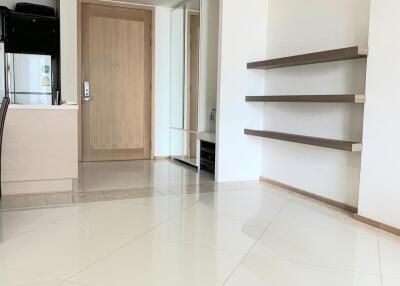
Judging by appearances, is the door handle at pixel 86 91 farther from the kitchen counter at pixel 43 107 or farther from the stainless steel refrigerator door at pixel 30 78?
the kitchen counter at pixel 43 107

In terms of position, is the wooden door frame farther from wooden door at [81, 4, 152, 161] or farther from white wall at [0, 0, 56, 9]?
white wall at [0, 0, 56, 9]

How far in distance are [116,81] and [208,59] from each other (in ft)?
5.48

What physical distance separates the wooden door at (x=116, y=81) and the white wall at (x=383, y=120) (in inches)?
156

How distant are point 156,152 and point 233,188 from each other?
2482 mm

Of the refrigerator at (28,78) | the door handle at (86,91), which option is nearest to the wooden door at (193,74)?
the door handle at (86,91)

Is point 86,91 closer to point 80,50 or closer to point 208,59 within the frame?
point 80,50

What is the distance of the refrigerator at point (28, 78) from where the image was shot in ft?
18.1

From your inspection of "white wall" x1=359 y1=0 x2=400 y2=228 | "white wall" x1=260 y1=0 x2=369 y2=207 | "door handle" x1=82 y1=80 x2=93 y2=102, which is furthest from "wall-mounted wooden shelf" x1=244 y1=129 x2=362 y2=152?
"door handle" x1=82 y1=80 x2=93 y2=102

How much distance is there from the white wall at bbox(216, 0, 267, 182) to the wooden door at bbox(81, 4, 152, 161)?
6.96ft

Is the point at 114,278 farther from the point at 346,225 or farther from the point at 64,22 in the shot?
the point at 64,22

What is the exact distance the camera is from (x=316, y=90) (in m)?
3.93

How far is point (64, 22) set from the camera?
5.38 meters

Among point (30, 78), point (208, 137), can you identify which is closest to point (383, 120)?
point (208, 137)

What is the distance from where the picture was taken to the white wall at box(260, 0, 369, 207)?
11.5 ft
